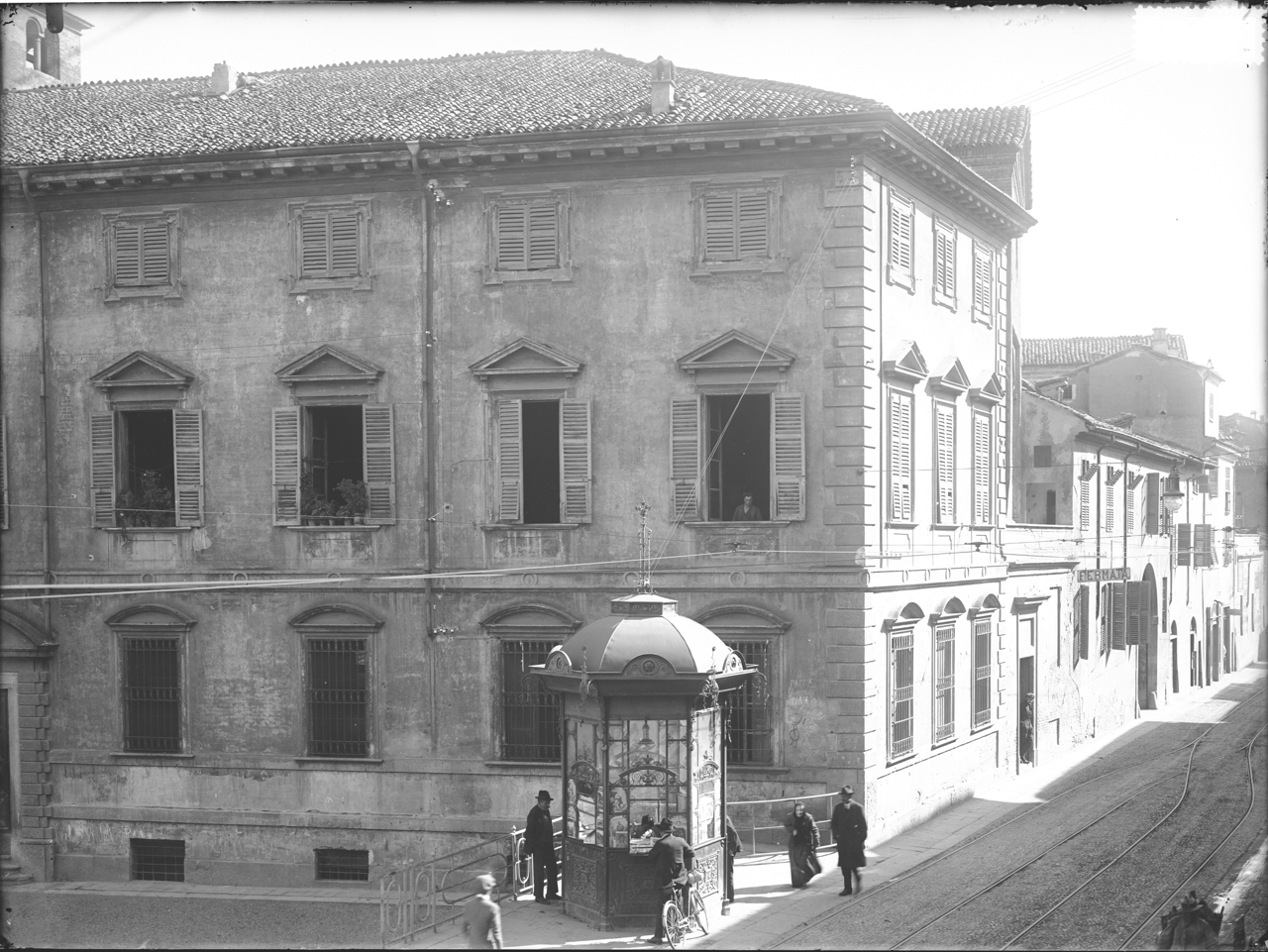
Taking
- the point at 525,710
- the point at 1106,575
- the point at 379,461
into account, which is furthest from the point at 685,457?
the point at 1106,575

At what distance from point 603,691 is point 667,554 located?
20.8 feet

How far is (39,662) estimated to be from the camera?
26.2 metres

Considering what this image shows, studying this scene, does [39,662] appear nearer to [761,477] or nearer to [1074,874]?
[761,477]

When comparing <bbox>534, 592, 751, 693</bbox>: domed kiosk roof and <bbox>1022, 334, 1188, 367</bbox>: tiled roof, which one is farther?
<bbox>1022, 334, 1188, 367</bbox>: tiled roof

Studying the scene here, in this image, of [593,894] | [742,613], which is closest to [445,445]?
[742,613]

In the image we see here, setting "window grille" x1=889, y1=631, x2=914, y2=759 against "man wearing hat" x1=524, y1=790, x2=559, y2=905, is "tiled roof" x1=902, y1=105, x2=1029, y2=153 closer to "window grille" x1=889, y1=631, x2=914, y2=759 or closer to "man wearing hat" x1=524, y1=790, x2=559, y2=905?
"window grille" x1=889, y1=631, x2=914, y2=759

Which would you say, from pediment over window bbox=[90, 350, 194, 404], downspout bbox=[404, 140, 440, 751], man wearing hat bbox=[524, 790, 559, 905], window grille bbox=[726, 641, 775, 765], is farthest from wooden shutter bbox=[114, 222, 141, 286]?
man wearing hat bbox=[524, 790, 559, 905]

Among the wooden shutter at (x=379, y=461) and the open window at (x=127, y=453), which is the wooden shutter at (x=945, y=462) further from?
the open window at (x=127, y=453)

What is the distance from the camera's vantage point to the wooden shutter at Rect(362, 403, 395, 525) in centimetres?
2512

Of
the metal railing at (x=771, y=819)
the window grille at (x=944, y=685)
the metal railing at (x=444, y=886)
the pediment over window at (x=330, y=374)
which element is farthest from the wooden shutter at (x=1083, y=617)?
the pediment over window at (x=330, y=374)

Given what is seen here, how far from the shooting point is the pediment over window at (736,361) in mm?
23797

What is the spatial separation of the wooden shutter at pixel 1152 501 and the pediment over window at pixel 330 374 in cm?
2904

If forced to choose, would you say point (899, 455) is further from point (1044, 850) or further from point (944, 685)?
point (1044, 850)

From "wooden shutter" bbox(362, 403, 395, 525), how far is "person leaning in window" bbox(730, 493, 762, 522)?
6.26m
